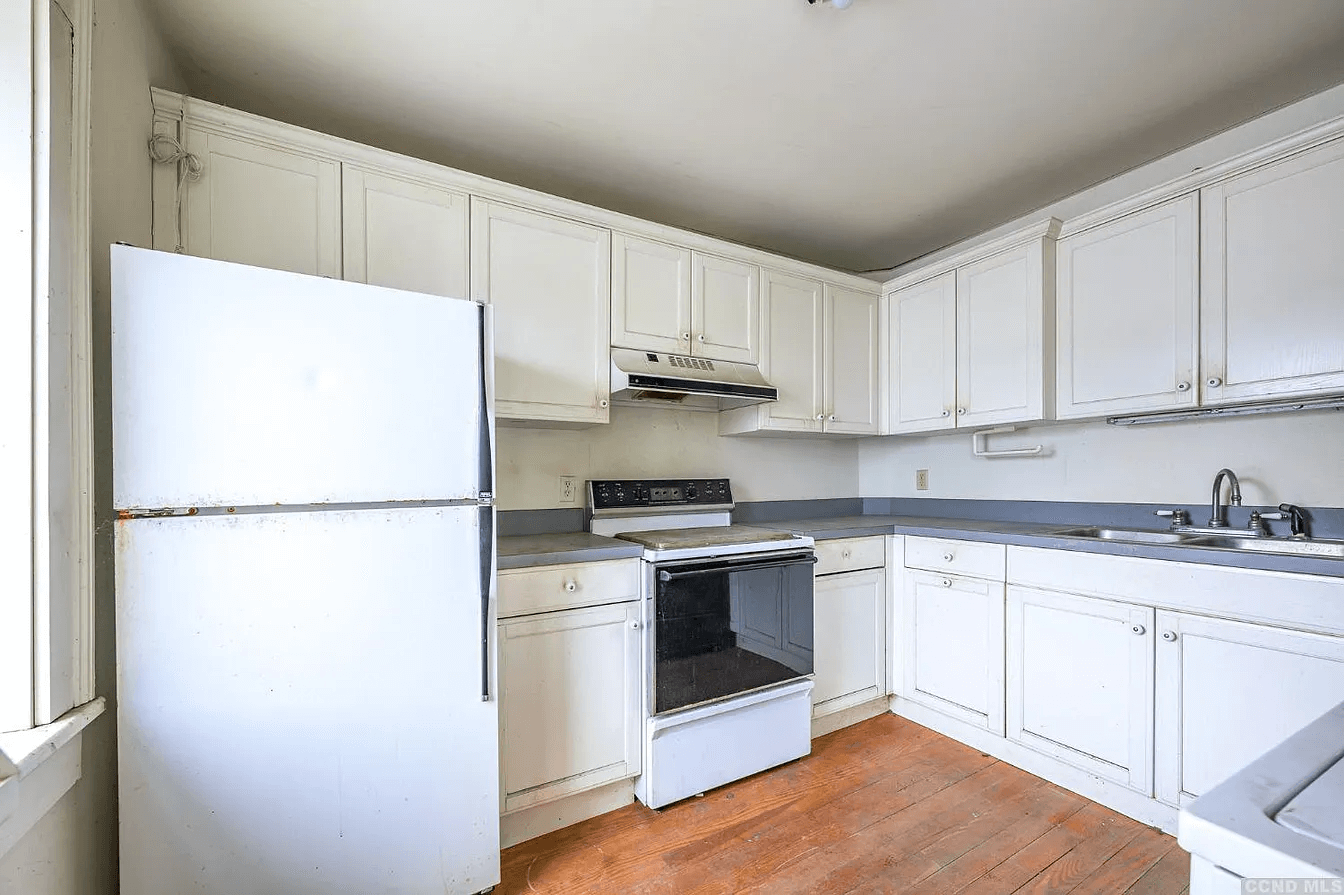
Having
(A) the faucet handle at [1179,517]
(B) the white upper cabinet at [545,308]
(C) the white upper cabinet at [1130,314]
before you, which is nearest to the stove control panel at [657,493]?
(B) the white upper cabinet at [545,308]

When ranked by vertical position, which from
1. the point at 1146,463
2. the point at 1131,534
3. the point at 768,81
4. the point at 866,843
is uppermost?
the point at 768,81

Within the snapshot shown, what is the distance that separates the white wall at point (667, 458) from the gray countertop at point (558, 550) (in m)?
0.29

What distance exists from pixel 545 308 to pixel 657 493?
3.24ft

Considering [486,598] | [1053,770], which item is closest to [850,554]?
[1053,770]

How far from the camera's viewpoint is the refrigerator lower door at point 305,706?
1276 mm

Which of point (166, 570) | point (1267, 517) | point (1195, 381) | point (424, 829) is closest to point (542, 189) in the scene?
point (166, 570)

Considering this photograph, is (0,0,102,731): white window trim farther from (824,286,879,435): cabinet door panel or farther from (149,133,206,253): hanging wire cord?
(824,286,879,435): cabinet door panel

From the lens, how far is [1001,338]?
104 inches

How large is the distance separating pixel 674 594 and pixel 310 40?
6.82 feet

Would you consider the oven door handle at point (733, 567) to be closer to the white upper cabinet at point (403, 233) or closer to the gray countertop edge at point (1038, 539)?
the gray countertop edge at point (1038, 539)

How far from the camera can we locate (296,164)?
1848mm

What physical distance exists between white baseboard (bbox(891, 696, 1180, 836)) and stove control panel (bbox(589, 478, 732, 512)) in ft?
4.37

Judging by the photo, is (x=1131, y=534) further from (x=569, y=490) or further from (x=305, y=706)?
(x=305, y=706)

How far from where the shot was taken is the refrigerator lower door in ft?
4.19
